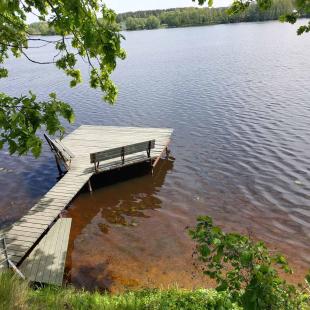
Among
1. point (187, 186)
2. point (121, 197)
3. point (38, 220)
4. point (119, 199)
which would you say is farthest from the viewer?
point (187, 186)

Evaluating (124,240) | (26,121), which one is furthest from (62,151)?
(26,121)

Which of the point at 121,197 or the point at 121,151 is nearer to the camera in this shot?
the point at 121,197

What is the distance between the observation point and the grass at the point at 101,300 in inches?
262

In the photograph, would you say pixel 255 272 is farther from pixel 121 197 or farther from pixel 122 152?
pixel 122 152

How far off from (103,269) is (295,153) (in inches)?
561

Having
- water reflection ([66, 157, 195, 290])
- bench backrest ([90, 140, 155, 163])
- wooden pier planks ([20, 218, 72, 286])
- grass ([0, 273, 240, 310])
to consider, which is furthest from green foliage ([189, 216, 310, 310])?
bench backrest ([90, 140, 155, 163])

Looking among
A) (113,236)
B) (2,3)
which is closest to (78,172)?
(113,236)

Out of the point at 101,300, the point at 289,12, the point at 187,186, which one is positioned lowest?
the point at 187,186

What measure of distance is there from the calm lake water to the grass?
7.60 feet

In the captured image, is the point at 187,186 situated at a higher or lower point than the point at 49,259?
lower

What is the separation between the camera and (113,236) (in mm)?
13930

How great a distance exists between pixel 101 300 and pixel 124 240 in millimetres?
5322

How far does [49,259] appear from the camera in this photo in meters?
10.9

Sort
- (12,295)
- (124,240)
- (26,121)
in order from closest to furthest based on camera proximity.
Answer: (26,121), (12,295), (124,240)
